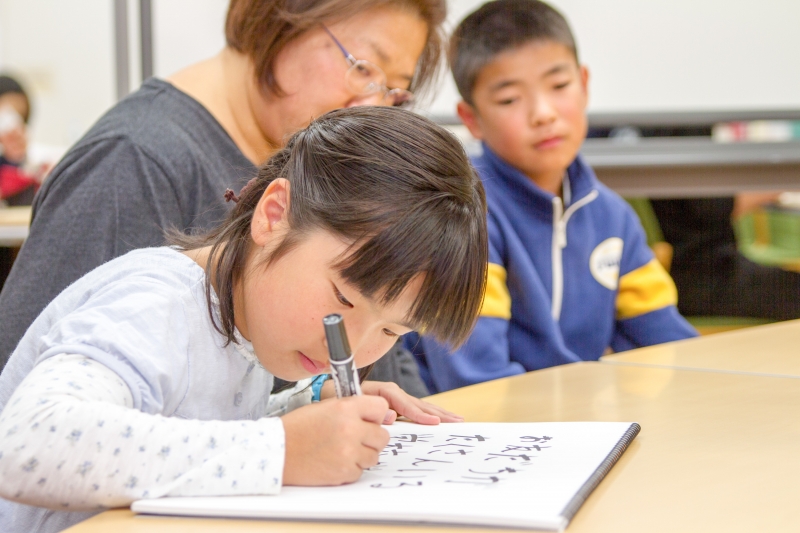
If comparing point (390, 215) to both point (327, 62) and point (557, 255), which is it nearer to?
point (327, 62)

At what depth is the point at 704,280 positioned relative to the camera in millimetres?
2506

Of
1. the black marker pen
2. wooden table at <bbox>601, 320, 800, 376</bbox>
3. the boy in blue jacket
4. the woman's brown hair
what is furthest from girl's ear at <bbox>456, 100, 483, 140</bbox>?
the black marker pen

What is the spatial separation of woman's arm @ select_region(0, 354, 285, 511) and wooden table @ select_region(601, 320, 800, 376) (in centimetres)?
69

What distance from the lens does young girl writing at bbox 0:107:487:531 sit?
1.80 feet

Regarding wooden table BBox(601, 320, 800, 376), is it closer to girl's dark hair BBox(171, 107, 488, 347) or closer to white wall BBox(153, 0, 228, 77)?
girl's dark hair BBox(171, 107, 488, 347)

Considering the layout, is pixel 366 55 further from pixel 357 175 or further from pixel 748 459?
pixel 748 459

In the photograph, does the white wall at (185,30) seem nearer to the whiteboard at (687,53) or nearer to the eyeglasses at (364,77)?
the whiteboard at (687,53)

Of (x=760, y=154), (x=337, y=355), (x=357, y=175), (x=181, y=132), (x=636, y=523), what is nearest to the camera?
(x=636, y=523)

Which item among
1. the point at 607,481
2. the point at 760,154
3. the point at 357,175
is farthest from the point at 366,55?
the point at 760,154

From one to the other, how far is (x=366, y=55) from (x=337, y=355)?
652mm

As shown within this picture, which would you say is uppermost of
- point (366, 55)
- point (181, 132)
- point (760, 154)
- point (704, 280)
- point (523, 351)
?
point (366, 55)

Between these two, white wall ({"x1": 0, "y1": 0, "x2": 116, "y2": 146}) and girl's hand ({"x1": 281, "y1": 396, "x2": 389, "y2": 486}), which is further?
white wall ({"x1": 0, "y1": 0, "x2": 116, "y2": 146})

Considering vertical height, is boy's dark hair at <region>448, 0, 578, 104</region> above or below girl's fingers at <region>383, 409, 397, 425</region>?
above

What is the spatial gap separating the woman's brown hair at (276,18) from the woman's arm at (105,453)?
68cm
